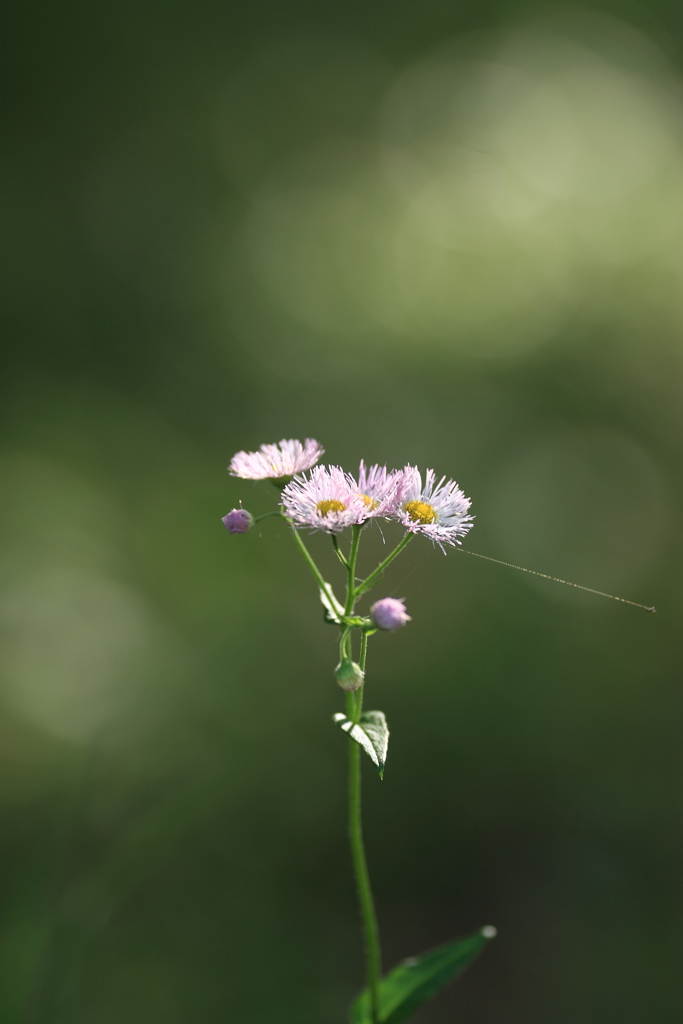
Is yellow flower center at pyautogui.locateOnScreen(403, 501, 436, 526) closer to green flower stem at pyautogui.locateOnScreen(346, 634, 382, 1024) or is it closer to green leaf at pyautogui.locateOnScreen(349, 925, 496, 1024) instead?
green flower stem at pyautogui.locateOnScreen(346, 634, 382, 1024)

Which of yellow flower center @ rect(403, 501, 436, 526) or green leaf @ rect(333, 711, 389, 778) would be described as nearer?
green leaf @ rect(333, 711, 389, 778)

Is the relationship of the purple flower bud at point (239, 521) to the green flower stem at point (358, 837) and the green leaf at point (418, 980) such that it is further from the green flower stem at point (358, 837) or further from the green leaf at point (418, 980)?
the green leaf at point (418, 980)

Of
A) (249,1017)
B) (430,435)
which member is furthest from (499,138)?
(249,1017)

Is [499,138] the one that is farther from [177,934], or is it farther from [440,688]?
[177,934]

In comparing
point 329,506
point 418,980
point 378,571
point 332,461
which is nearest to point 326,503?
point 329,506

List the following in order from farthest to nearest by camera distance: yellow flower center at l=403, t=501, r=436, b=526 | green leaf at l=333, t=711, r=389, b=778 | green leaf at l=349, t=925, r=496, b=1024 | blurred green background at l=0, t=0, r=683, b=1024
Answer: blurred green background at l=0, t=0, r=683, b=1024
green leaf at l=349, t=925, r=496, b=1024
yellow flower center at l=403, t=501, r=436, b=526
green leaf at l=333, t=711, r=389, b=778

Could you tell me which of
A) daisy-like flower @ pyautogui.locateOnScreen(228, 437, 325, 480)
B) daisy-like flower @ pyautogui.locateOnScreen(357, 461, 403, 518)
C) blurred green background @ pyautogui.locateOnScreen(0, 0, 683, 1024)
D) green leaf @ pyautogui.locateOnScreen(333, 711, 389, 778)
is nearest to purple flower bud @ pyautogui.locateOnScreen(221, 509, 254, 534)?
daisy-like flower @ pyautogui.locateOnScreen(228, 437, 325, 480)

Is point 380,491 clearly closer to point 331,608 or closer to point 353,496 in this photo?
point 353,496
